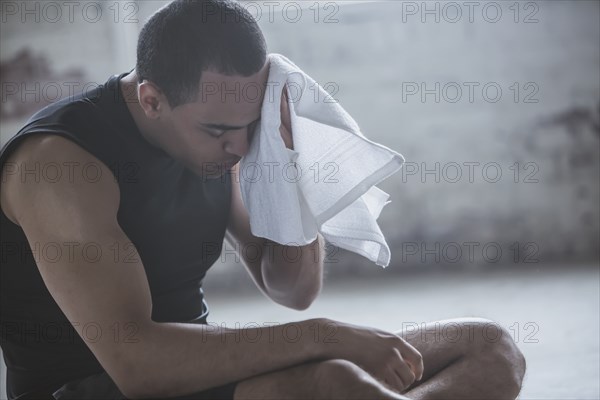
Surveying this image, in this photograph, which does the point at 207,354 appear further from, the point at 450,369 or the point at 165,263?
the point at 450,369

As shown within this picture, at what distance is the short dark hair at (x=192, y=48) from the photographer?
1546 millimetres

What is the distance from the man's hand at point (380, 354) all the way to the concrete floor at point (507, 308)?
107 cm

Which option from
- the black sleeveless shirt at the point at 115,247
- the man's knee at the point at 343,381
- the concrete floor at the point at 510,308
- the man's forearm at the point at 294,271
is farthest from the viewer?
the concrete floor at the point at 510,308

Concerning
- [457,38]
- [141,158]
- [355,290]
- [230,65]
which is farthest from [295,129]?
[457,38]

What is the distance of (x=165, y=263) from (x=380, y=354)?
19.9 inches

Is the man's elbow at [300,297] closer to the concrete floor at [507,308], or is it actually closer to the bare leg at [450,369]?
the bare leg at [450,369]

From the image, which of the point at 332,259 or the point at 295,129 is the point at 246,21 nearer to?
the point at 295,129

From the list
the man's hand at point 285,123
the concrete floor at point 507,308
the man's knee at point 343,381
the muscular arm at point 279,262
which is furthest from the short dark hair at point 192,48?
the concrete floor at point 507,308

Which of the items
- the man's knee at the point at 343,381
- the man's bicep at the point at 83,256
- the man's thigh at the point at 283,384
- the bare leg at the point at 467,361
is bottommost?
the bare leg at the point at 467,361

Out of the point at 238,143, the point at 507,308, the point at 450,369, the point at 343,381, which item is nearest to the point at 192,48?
the point at 238,143

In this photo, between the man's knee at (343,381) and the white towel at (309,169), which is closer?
the man's knee at (343,381)

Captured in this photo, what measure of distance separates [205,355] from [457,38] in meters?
3.05

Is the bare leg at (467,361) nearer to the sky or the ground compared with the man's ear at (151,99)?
nearer to the ground

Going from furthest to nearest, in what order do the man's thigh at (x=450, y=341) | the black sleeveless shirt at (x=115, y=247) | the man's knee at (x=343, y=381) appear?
the man's thigh at (x=450, y=341) < the black sleeveless shirt at (x=115, y=247) < the man's knee at (x=343, y=381)
